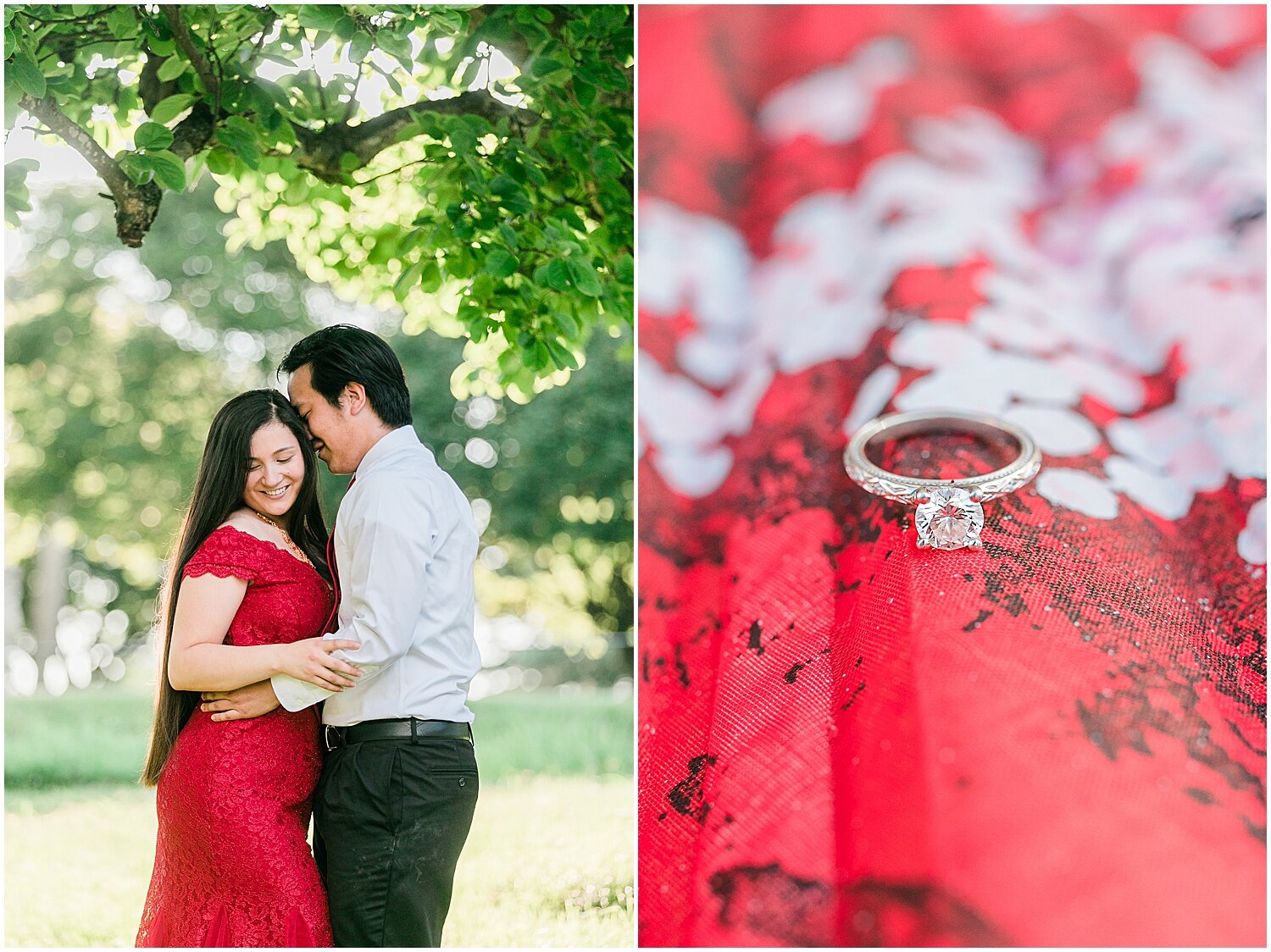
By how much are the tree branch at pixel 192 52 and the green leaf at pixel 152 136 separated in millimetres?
112

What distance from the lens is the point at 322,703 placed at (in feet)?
4.66

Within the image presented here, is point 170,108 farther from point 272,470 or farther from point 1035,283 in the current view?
point 1035,283

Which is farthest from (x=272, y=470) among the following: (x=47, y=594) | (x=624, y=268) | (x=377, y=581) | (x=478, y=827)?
(x=47, y=594)

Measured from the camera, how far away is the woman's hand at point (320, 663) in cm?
128

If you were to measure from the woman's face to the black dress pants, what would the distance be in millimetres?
381

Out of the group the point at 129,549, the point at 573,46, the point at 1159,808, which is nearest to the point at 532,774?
the point at 129,549

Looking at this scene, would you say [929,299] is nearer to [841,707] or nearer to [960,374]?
[960,374]

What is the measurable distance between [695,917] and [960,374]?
1.91 feet

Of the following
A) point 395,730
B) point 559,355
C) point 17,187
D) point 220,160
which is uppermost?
point 220,160

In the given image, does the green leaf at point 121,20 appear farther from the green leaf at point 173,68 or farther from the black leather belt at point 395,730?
the black leather belt at point 395,730

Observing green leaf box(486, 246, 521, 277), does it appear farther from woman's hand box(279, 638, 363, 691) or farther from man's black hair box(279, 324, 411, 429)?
woman's hand box(279, 638, 363, 691)

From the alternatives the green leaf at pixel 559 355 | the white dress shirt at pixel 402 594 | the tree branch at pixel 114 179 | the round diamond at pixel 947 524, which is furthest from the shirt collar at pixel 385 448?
the round diamond at pixel 947 524

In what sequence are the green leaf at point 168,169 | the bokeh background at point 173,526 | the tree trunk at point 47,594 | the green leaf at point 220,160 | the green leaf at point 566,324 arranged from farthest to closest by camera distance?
the tree trunk at point 47,594, the bokeh background at point 173,526, the green leaf at point 566,324, the green leaf at point 220,160, the green leaf at point 168,169

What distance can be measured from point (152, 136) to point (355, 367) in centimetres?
44
